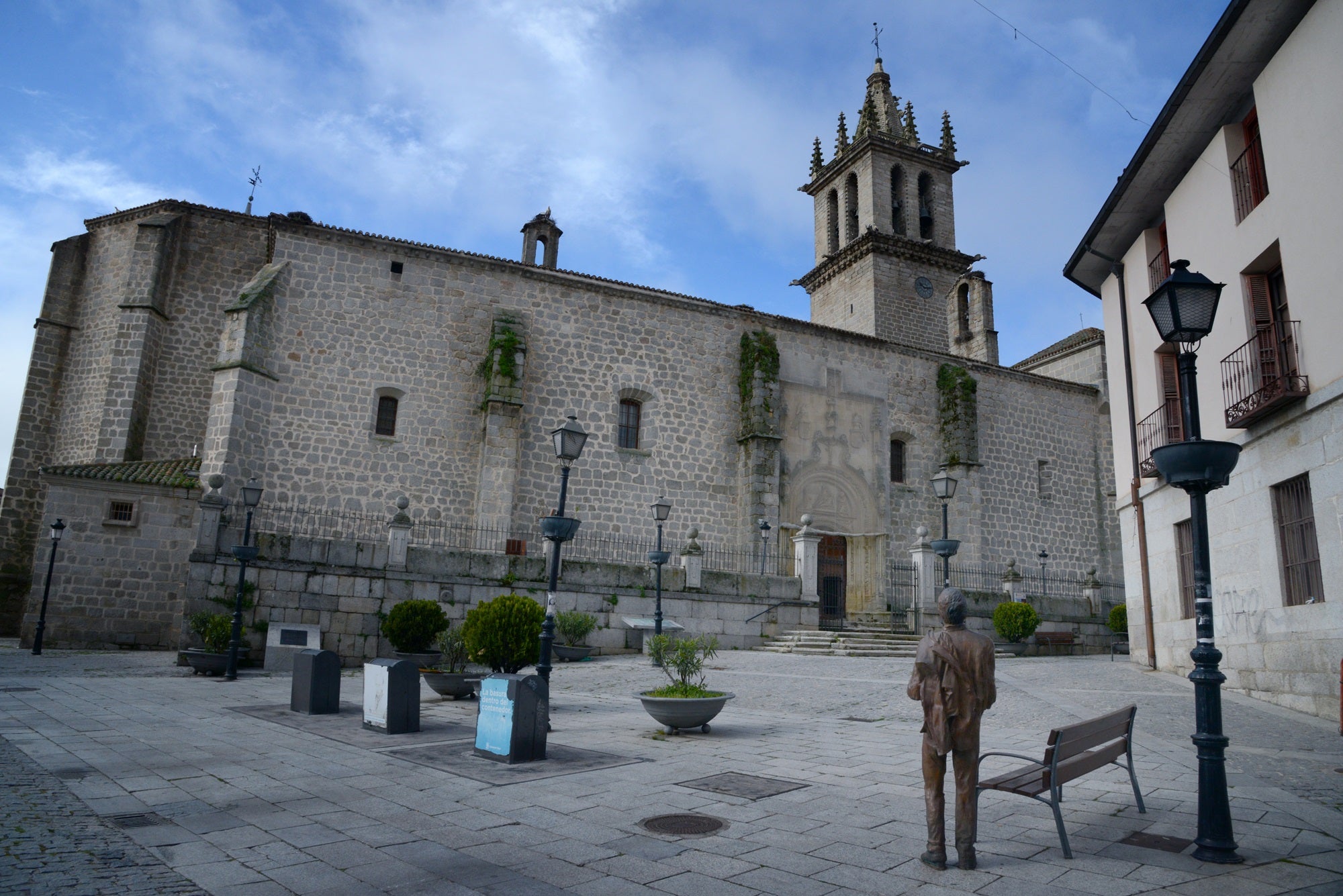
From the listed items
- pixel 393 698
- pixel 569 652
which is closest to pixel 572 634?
pixel 569 652

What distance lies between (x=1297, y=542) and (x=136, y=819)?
11724mm

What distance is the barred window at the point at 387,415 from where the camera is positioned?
20078 mm

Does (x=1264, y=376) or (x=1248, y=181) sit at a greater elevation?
(x=1248, y=181)

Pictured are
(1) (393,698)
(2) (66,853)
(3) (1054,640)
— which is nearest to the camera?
(2) (66,853)

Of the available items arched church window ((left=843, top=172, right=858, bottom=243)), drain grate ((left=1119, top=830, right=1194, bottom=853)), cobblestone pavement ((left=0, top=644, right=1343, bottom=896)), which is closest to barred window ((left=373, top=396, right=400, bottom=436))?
cobblestone pavement ((left=0, top=644, right=1343, bottom=896))

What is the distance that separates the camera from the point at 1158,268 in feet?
45.6

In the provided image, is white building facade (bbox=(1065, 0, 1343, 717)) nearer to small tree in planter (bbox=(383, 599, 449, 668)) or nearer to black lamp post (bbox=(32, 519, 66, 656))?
small tree in planter (bbox=(383, 599, 449, 668))

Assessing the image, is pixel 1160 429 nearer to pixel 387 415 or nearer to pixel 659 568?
pixel 659 568

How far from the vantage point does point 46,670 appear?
13.3 m

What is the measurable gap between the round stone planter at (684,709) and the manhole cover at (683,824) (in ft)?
10.1

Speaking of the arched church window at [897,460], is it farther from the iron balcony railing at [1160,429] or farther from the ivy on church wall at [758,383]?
the iron balcony railing at [1160,429]

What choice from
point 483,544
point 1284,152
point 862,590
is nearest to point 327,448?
point 483,544

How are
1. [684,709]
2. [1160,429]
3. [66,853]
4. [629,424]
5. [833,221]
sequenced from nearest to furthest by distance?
[66,853] < [684,709] < [1160,429] < [629,424] < [833,221]

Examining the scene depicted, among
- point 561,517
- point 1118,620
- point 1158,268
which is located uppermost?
point 1158,268
